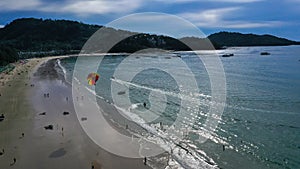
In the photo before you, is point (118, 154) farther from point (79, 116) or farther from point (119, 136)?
point (79, 116)

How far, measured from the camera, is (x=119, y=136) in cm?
3152

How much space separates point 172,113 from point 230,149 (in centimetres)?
1407

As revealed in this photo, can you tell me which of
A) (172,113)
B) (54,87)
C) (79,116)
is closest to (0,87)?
(54,87)

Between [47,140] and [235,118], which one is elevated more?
[235,118]

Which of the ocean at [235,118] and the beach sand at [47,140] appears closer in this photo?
the beach sand at [47,140]

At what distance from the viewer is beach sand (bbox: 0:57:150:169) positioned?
81.0 ft

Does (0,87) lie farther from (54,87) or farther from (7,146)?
(7,146)

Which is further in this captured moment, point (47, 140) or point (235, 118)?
point (235, 118)

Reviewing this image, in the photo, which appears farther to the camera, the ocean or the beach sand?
the ocean

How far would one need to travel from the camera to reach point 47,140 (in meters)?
30.1

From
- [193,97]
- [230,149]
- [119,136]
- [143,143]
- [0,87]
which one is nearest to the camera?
[230,149]

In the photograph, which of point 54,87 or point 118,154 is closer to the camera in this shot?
point 118,154

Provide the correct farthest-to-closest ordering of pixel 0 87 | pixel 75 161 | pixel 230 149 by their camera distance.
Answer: pixel 0 87, pixel 230 149, pixel 75 161

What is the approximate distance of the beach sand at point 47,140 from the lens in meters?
24.7
